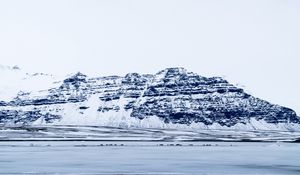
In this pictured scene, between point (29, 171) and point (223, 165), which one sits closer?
point (29, 171)

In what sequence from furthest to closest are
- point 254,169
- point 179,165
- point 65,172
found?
point 179,165, point 254,169, point 65,172

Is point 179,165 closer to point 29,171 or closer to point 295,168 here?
point 295,168

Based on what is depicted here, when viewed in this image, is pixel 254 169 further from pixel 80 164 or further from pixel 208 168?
pixel 80 164

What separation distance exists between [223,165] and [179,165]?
444 cm

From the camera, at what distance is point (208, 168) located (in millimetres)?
51844

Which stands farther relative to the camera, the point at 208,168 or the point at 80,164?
the point at 80,164

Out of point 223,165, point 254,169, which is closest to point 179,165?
point 223,165

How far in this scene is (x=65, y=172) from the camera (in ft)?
153

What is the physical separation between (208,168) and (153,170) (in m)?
5.79

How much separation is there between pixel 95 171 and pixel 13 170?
7219 millimetres

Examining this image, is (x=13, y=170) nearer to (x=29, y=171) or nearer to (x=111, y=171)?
(x=29, y=171)

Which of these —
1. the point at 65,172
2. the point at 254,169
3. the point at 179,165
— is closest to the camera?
the point at 65,172

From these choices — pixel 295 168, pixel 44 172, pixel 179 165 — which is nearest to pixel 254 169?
pixel 295 168

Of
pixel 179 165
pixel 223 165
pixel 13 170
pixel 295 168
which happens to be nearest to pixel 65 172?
pixel 13 170
